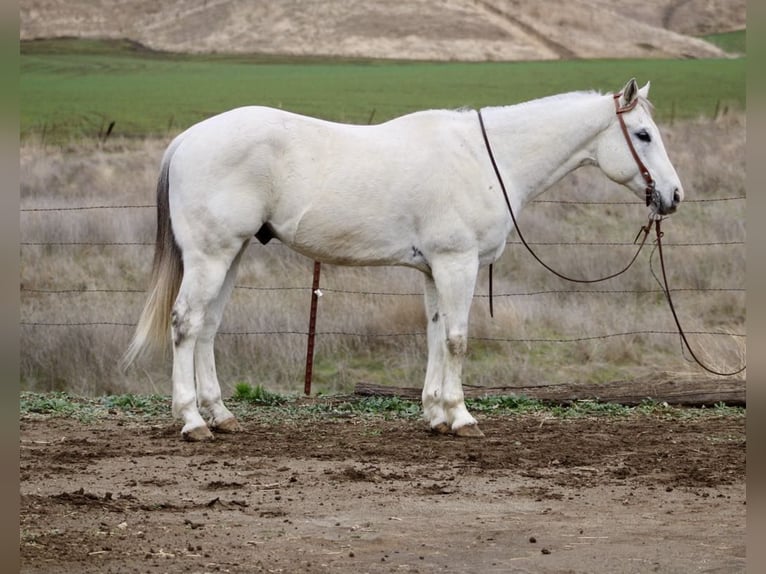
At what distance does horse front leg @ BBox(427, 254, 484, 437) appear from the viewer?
6465 mm

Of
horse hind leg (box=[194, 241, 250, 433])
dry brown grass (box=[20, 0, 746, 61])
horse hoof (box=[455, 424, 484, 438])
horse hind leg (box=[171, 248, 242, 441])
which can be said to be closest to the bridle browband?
horse hoof (box=[455, 424, 484, 438])

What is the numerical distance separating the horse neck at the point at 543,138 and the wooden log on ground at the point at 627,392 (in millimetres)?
1721

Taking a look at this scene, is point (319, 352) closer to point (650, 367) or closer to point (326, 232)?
point (650, 367)

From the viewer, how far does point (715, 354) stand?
9.40m

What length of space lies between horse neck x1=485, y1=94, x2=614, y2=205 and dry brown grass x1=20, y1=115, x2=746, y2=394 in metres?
2.68

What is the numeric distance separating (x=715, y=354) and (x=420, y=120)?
161 inches

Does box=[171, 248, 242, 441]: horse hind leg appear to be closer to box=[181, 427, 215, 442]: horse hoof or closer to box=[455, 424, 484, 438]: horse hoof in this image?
box=[181, 427, 215, 442]: horse hoof

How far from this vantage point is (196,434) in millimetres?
6422

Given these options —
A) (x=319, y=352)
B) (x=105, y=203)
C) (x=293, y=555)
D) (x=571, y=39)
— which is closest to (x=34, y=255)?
(x=105, y=203)

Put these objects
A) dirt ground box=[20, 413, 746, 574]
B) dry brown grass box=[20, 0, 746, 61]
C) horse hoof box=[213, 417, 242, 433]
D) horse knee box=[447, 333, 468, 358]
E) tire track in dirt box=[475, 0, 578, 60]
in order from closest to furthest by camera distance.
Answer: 1. dirt ground box=[20, 413, 746, 574]
2. horse knee box=[447, 333, 468, 358]
3. horse hoof box=[213, 417, 242, 433]
4. dry brown grass box=[20, 0, 746, 61]
5. tire track in dirt box=[475, 0, 578, 60]

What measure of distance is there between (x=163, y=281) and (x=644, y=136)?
308cm

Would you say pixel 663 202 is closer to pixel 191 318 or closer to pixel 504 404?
pixel 504 404

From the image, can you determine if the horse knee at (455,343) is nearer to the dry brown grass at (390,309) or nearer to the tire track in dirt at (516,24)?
the dry brown grass at (390,309)

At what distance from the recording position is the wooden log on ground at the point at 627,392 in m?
7.73
